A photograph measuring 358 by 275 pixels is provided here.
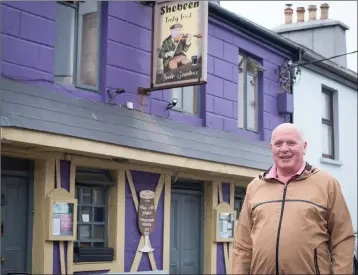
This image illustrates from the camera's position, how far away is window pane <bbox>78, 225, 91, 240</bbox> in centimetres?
921

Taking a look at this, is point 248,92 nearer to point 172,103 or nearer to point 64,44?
point 172,103

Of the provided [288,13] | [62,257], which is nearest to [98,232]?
[62,257]

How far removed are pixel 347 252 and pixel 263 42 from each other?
31.1ft

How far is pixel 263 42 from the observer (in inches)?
511

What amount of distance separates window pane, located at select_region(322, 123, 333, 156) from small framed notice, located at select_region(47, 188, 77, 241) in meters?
7.74

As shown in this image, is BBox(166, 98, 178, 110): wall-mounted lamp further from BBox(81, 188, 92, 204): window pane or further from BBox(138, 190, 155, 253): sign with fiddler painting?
BBox(81, 188, 92, 204): window pane

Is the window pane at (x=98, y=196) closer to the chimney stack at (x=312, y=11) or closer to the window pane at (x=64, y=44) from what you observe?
the window pane at (x=64, y=44)

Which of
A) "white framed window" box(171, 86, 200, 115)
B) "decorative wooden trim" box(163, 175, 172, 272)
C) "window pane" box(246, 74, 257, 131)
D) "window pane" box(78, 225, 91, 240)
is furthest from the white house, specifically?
"window pane" box(78, 225, 91, 240)

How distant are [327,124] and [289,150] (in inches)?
453

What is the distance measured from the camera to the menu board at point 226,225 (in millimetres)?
11430

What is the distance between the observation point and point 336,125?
15.3m

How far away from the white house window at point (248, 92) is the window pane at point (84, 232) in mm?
4145

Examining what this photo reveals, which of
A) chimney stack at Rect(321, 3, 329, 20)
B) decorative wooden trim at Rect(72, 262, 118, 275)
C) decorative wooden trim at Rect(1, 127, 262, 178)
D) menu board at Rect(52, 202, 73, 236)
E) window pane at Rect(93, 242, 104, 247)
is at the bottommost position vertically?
decorative wooden trim at Rect(72, 262, 118, 275)

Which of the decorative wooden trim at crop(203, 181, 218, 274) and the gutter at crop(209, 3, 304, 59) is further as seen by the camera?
the gutter at crop(209, 3, 304, 59)
